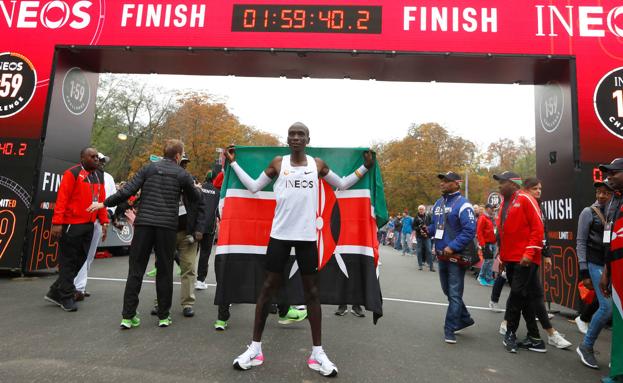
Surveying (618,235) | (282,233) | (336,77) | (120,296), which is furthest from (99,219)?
(618,235)

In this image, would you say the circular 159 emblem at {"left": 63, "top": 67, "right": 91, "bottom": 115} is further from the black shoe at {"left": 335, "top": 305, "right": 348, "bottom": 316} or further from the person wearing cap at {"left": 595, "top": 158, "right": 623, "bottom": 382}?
the person wearing cap at {"left": 595, "top": 158, "right": 623, "bottom": 382}

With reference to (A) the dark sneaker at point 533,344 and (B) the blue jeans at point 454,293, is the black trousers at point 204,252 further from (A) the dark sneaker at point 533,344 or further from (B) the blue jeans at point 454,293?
(A) the dark sneaker at point 533,344

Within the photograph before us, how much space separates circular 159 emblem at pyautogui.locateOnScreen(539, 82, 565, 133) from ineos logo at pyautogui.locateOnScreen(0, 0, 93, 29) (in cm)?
907

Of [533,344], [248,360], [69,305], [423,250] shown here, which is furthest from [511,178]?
[423,250]

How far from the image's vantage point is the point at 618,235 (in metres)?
3.36

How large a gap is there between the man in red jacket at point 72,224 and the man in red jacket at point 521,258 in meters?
5.43

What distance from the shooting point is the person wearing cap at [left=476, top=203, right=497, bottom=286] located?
9133mm

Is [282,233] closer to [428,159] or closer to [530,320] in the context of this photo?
[530,320]

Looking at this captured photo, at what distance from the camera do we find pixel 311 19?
762 centimetres

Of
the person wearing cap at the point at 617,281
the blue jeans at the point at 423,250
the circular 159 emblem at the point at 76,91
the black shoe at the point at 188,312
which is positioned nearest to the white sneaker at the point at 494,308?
the person wearing cap at the point at 617,281

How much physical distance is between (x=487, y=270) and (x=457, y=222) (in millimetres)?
5863

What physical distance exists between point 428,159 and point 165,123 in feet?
82.4

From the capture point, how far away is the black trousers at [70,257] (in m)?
5.34

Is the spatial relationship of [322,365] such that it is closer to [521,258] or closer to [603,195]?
[521,258]
